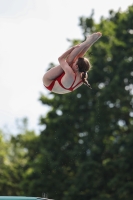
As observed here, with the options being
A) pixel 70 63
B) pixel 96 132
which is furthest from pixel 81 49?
pixel 96 132

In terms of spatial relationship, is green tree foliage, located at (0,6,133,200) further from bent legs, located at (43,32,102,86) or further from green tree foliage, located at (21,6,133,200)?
bent legs, located at (43,32,102,86)

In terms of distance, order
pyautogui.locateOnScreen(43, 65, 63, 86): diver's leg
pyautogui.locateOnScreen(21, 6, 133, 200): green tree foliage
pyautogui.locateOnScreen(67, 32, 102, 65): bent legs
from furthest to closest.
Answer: pyautogui.locateOnScreen(21, 6, 133, 200): green tree foliage < pyautogui.locateOnScreen(43, 65, 63, 86): diver's leg < pyautogui.locateOnScreen(67, 32, 102, 65): bent legs

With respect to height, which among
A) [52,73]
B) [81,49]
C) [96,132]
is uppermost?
[96,132]

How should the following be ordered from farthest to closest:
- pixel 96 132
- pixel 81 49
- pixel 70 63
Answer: pixel 96 132
pixel 70 63
pixel 81 49

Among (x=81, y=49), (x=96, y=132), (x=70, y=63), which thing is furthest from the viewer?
(x=96, y=132)

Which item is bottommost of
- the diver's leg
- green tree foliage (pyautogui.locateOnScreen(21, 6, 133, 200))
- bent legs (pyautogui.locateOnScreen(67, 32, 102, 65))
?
the diver's leg

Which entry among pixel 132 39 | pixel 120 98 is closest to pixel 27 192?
pixel 120 98

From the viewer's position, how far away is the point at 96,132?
27688mm

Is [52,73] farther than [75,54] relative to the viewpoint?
Yes

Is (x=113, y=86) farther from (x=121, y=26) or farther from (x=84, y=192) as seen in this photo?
(x=84, y=192)

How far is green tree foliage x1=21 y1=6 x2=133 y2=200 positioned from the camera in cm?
2663

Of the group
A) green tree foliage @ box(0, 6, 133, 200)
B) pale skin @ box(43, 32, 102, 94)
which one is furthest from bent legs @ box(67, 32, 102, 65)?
green tree foliage @ box(0, 6, 133, 200)

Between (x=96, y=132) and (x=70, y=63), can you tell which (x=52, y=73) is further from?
(x=96, y=132)

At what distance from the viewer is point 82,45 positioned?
5996mm
